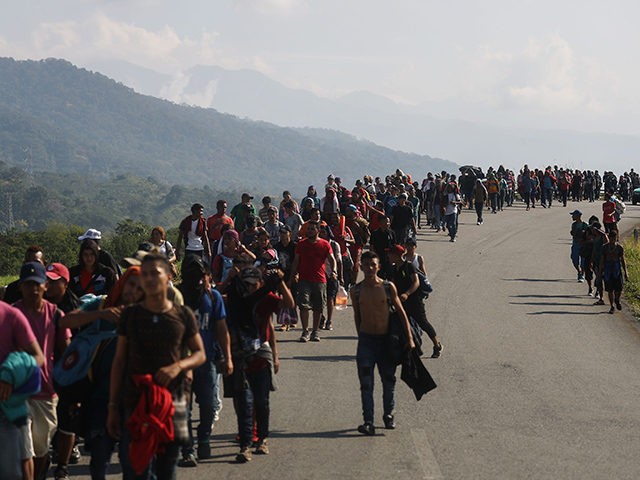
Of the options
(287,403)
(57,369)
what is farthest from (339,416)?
(57,369)

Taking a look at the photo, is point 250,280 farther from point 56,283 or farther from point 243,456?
point 56,283

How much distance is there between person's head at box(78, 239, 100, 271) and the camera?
9984 millimetres

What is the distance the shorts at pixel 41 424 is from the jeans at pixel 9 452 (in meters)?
0.46

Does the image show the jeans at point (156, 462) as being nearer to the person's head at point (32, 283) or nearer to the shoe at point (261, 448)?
the person's head at point (32, 283)

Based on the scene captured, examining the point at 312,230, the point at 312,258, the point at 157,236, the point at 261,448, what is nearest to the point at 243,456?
the point at 261,448

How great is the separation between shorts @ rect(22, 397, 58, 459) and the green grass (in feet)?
47.2

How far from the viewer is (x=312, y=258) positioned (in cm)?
1477

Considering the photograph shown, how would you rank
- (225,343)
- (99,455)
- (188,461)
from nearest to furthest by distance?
1. (99,455)
2. (225,343)
3. (188,461)

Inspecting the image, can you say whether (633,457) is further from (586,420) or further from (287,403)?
(287,403)

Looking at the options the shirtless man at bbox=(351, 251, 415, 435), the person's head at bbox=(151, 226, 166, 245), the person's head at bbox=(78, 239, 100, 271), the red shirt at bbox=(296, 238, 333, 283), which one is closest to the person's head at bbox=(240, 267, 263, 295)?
the shirtless man at bbox=(351, 251, 415, 435)

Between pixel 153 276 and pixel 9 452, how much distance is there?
158 centimetres

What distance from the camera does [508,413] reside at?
10.9 m

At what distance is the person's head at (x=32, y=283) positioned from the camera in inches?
286

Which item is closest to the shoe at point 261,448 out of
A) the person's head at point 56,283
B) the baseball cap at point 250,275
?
the baseball cap at point 250,275
